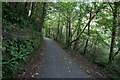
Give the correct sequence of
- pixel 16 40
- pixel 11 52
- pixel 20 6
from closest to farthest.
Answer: pixel 11 52, pixel 16 40, pixel 20 6

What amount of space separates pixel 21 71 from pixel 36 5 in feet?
31.2

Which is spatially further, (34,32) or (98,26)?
(34,32)

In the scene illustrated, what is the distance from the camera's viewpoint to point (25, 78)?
3590mm

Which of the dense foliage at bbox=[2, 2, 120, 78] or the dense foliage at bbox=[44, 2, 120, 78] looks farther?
the dense foliage at bbox=[44, 2, 120, 78]

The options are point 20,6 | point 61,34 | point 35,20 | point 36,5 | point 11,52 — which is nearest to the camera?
point 11,52

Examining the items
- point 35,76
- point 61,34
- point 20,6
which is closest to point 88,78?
point 35,76

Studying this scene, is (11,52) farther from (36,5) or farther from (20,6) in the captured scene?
(36,5)

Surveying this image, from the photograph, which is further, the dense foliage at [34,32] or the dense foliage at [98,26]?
the dense foliage at [98,26]

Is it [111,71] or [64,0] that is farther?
[64,0]

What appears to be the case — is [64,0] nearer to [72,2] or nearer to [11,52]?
[72,2]

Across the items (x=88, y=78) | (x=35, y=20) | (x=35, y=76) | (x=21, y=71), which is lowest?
(x=88, y=78)

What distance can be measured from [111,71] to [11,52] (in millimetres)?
8097

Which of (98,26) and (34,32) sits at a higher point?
(98,26)

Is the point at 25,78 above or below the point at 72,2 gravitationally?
below
